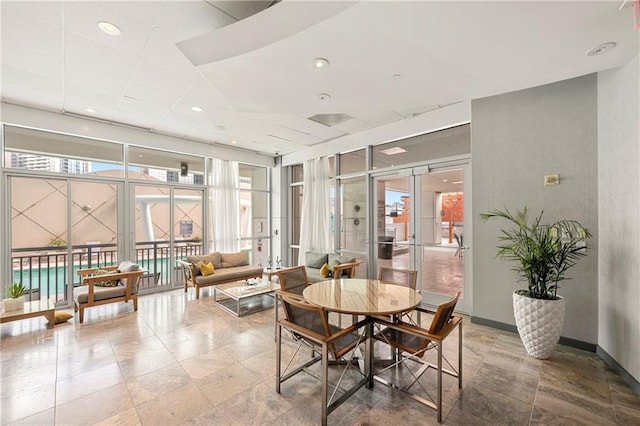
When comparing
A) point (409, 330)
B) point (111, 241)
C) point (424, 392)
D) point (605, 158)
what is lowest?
point (424, 392)

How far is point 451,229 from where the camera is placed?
4480 millimetres

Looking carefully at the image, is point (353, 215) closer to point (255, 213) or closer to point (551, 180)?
point (255, 213)

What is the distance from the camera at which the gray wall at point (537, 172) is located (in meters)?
3.07

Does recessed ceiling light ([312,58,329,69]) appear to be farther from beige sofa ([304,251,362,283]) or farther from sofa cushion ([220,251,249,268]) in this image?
sofa cushion ([220,251,249,268])

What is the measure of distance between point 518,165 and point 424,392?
300 centimetres

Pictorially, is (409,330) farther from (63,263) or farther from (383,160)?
(63,263)

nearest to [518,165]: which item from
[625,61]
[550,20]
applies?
[625,61]

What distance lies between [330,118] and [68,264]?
5.35m

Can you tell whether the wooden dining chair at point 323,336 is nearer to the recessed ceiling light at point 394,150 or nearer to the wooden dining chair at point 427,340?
the wooden dining chair at point 427,340

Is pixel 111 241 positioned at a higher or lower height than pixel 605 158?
lower

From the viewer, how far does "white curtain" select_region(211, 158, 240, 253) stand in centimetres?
656

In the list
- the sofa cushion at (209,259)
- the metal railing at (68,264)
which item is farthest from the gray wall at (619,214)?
the metal railing at (68,264)

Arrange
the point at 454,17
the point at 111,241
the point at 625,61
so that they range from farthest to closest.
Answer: the point at 111,241
the point at 625,61
the point at 454,17

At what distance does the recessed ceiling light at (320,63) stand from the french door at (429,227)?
2.80m
